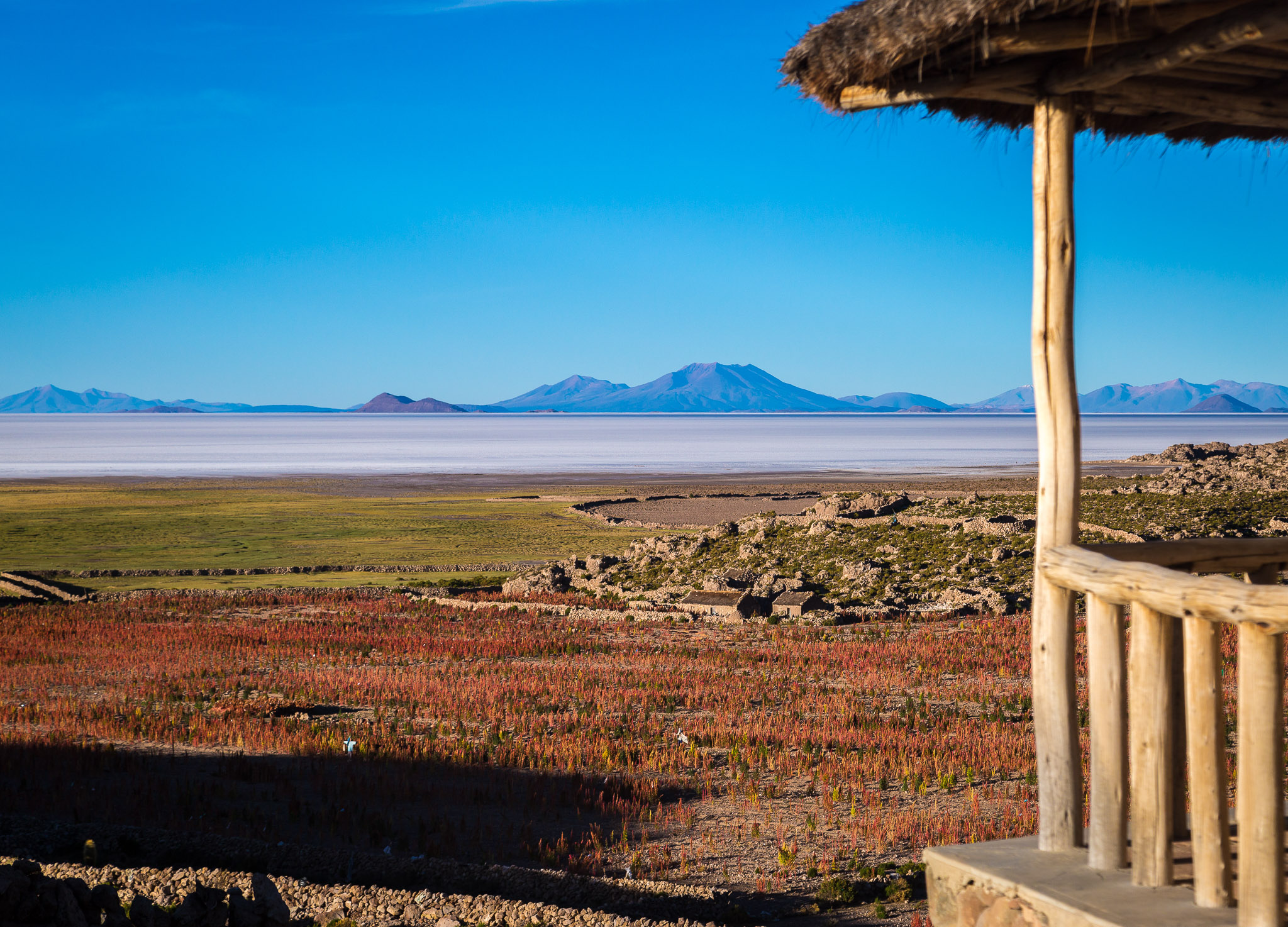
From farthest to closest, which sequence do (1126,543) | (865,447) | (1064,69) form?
(865,447) → (1126,543) → (1064,69)

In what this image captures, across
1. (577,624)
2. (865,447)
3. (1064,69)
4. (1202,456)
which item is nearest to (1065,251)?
(1064,69)

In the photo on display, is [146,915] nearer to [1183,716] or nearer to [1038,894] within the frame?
[1038,894]

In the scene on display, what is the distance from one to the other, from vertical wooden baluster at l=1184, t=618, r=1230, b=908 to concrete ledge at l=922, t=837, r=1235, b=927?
12 cm

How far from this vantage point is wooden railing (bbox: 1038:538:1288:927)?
4.04 meters

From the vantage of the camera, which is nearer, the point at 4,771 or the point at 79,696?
the point at 4,771

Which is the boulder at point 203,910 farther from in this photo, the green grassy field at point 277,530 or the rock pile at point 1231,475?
the rock pile at point 1231,475

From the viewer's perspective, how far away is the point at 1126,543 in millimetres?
5844

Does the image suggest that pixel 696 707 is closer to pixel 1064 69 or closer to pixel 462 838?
pixel 462 838

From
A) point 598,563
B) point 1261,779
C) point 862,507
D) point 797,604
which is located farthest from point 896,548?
point 1261,779

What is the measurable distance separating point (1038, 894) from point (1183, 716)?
4.68ft

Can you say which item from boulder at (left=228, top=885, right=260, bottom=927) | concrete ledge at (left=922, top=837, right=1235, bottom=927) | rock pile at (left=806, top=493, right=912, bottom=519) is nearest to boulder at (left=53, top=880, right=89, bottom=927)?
boulder at (left=228, top=885, right=260, bottom=927)

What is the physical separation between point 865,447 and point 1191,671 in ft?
454

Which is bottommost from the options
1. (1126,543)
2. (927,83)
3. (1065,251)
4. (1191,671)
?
(1191,671)

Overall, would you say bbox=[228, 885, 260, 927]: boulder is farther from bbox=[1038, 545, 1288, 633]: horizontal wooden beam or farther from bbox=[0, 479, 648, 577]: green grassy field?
bbox=[0, 479, 648, 577]: green grassy field
